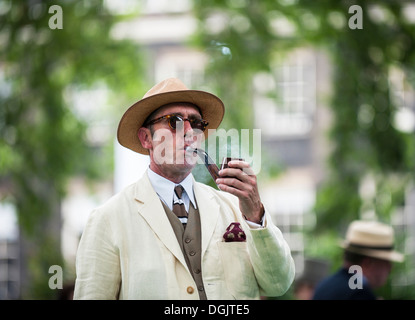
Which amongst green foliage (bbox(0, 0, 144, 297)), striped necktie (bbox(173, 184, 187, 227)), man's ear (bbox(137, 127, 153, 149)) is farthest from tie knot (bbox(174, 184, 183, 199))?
green foliage (bbox(0, 0, 144, 297))

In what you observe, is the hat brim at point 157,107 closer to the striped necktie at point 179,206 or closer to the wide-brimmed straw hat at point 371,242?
the striped necktie at point 179,206

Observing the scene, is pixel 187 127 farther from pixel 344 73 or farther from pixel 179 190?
pixel 344 73

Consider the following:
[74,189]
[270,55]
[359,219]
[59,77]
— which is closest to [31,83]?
[59,77]

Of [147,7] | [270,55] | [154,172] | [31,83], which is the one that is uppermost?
[147,7]

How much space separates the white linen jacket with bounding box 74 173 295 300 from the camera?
1.38 m

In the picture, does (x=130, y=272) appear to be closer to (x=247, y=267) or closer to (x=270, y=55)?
(x=247, y=267)

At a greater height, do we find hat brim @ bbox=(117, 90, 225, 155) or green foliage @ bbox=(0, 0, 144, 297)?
green foliage @ bbox=(0, 0, 144, 297)

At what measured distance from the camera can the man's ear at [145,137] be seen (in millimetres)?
1474

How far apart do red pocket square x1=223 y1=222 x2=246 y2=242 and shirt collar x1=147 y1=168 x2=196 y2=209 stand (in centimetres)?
11

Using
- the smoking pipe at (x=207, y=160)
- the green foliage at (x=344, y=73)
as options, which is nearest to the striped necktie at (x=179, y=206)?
the smoking pipe at (x=207, y=160)

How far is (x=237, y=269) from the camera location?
1446mm

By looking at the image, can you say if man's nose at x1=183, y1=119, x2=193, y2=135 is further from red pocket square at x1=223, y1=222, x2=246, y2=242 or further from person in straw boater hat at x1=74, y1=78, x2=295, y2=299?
red pocket square at x1=223, y1=222, x2=246, y2=242
